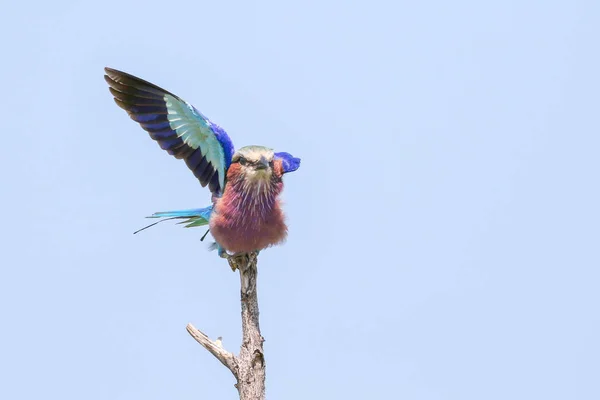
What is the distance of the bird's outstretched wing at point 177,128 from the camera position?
758cm

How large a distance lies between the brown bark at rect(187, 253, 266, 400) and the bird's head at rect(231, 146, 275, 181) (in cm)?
66

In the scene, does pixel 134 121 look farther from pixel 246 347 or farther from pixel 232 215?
pixel 246 347

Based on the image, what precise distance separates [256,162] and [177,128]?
83 centimetres

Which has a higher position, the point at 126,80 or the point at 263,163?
the point at 126,80

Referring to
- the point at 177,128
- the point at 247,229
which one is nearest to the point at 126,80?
the point at 177,128

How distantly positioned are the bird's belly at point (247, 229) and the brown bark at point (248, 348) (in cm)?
14

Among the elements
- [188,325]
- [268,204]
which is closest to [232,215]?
[268,204]

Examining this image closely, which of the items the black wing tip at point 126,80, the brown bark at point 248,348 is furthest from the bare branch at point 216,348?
the black wing tip at point 126,80

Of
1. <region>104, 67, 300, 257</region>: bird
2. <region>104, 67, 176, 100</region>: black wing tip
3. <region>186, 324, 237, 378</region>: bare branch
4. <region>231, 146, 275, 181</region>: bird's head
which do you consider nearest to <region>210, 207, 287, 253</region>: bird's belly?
<region>104, 67, 300, 257</region>: bird

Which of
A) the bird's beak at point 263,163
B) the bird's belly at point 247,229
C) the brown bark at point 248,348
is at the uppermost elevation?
the bird's beak at point 263,163

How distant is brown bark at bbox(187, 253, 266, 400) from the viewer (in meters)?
6.93

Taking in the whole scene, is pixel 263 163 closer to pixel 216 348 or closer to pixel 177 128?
pixel 177 128

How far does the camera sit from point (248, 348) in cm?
Result: 702

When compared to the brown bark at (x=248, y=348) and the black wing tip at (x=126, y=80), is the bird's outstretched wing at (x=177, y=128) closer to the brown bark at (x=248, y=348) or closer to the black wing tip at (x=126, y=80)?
the black wing tip at (x=126, y=80)
